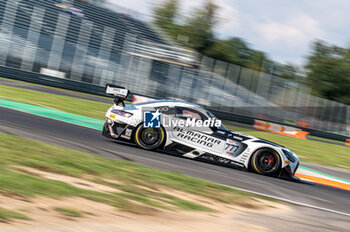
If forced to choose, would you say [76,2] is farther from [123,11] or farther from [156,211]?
[156,211]

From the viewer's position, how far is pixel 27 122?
9.93 metres

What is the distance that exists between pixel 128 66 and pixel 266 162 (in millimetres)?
17730

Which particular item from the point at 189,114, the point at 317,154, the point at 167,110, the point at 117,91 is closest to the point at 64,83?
the point at 317,154

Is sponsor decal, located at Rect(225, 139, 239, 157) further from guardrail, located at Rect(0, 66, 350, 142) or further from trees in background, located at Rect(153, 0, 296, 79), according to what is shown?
trees in background, located at Rect(153, 0, 296, 79)

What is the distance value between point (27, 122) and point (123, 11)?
1037 inches

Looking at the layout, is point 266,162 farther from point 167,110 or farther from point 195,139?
point 167,110

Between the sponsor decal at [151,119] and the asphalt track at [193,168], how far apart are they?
1.89ft

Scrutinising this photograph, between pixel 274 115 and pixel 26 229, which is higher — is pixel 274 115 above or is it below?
above

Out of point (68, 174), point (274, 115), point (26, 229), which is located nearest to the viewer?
point (26, 229)

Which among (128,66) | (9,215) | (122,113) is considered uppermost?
(128,66)

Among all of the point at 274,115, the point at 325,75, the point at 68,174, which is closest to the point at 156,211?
the point at 68,174

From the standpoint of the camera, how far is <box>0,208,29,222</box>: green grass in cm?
358

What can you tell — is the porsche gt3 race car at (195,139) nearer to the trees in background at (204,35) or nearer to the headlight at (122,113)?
the headlight at (122,113)

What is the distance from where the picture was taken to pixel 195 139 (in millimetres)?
8672
